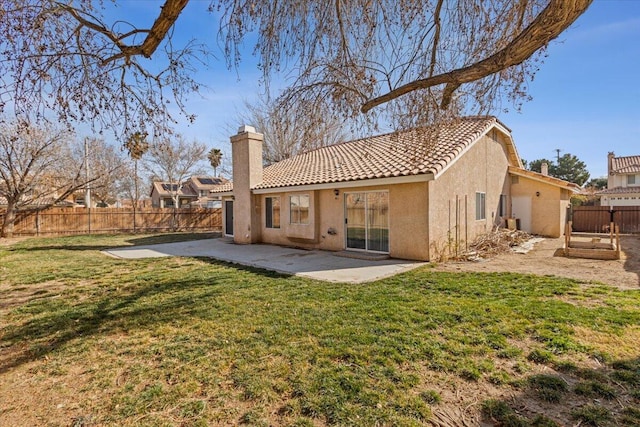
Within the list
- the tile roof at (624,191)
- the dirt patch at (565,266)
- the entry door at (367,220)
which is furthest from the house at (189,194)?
the tile roof at (624,191)

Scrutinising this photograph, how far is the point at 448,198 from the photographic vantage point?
37.4 ft

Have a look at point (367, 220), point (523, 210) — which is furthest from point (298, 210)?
point (523, 210)

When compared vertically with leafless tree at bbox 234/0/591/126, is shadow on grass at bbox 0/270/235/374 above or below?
below

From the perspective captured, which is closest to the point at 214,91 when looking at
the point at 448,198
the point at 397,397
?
the point at 397,397

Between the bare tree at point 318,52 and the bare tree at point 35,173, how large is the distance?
58.9 ft

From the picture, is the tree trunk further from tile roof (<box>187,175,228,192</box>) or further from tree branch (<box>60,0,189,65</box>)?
tile roof (<box>187,175,228,192</box>)

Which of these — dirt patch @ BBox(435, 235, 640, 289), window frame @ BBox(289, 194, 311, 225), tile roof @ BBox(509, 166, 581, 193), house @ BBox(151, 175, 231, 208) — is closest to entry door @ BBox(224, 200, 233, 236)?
window frame @ BBox(289, 194, 311, 225)

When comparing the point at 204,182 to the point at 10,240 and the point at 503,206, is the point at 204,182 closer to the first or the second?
the point at 10,240

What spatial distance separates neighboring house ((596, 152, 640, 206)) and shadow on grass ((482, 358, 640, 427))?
33656 millimetres

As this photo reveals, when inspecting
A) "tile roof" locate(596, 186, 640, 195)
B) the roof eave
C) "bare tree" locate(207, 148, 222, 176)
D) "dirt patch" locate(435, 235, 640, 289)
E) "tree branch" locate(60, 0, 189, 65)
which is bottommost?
"dirt patch" locate(435, 235, 640, 289)

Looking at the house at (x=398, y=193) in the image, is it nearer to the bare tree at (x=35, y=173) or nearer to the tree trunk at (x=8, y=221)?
the bare tree at (x=35, y=173)

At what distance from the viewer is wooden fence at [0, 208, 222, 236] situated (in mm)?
21844

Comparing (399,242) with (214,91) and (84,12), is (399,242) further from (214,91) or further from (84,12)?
(84,12)

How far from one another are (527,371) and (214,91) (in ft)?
19.7
